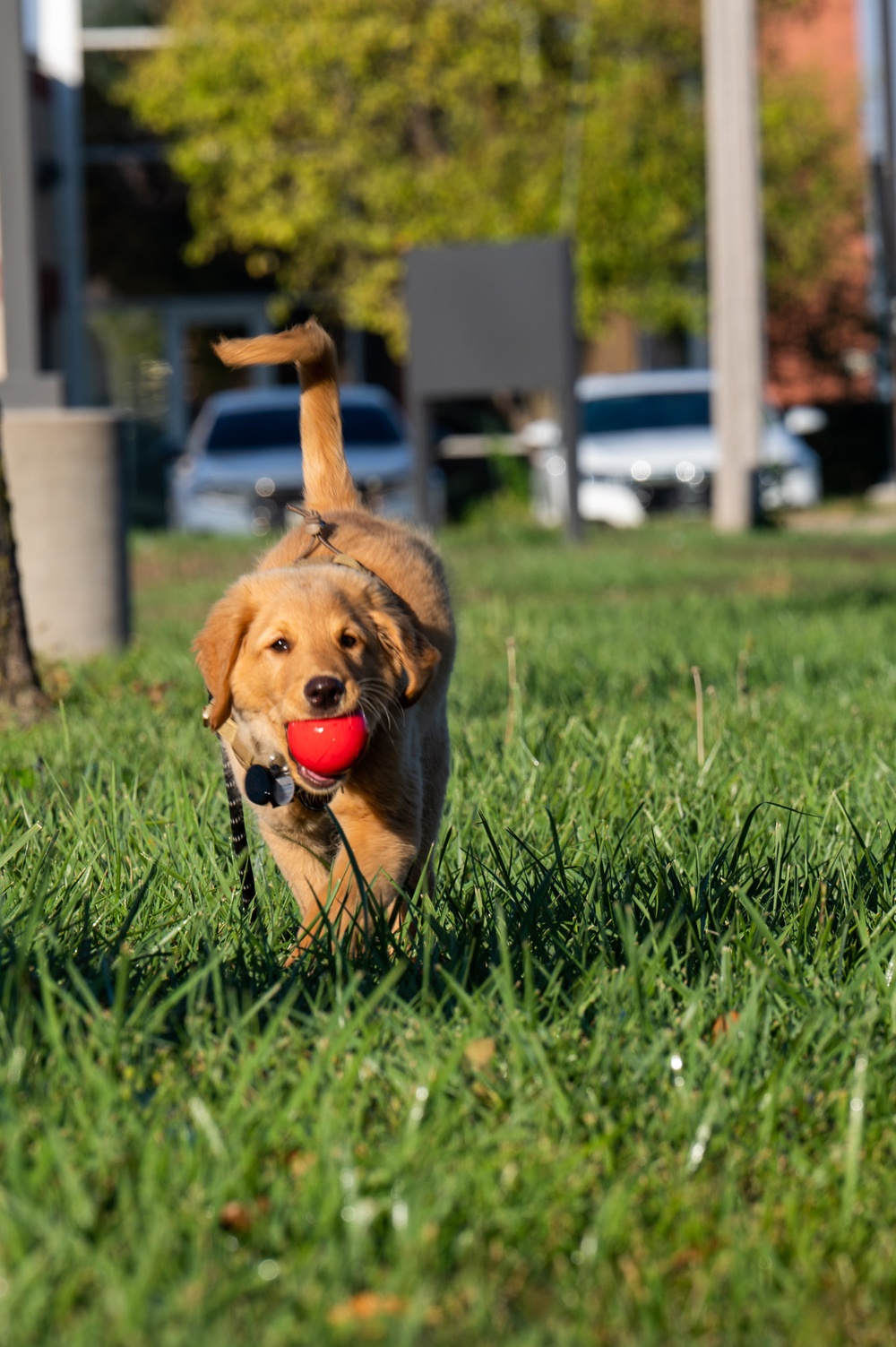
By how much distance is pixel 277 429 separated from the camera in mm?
16219

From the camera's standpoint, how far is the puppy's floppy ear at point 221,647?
3.21 meters

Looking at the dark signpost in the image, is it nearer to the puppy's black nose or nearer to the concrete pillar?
the concrete pillar

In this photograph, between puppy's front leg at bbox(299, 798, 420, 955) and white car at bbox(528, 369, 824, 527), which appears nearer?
puppy's front leg at bbox(299, 798, 420, 955)

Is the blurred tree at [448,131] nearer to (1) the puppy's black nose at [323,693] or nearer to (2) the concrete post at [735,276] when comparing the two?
(2) the concrete post at [735,276]

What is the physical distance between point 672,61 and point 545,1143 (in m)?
21.0

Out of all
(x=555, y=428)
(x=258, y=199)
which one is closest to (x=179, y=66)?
(x=258, y=199)

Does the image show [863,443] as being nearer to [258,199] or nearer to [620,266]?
[620,266]

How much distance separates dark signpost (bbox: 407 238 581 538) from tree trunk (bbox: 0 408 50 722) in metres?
8.22

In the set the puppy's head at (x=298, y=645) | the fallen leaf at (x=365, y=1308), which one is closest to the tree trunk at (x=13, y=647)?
the puppy's head at (x=298, y=645)

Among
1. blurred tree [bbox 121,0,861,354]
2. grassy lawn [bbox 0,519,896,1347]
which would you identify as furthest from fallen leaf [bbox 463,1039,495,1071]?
blurred tree [bbox 121,0,861,354]

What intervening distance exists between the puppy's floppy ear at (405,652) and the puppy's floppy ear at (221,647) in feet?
0.82

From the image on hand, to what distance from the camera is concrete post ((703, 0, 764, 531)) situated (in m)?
14.7

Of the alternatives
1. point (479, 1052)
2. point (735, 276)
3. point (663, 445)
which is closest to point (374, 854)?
point (479, 1052)

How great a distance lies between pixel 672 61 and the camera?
69.8 ft
